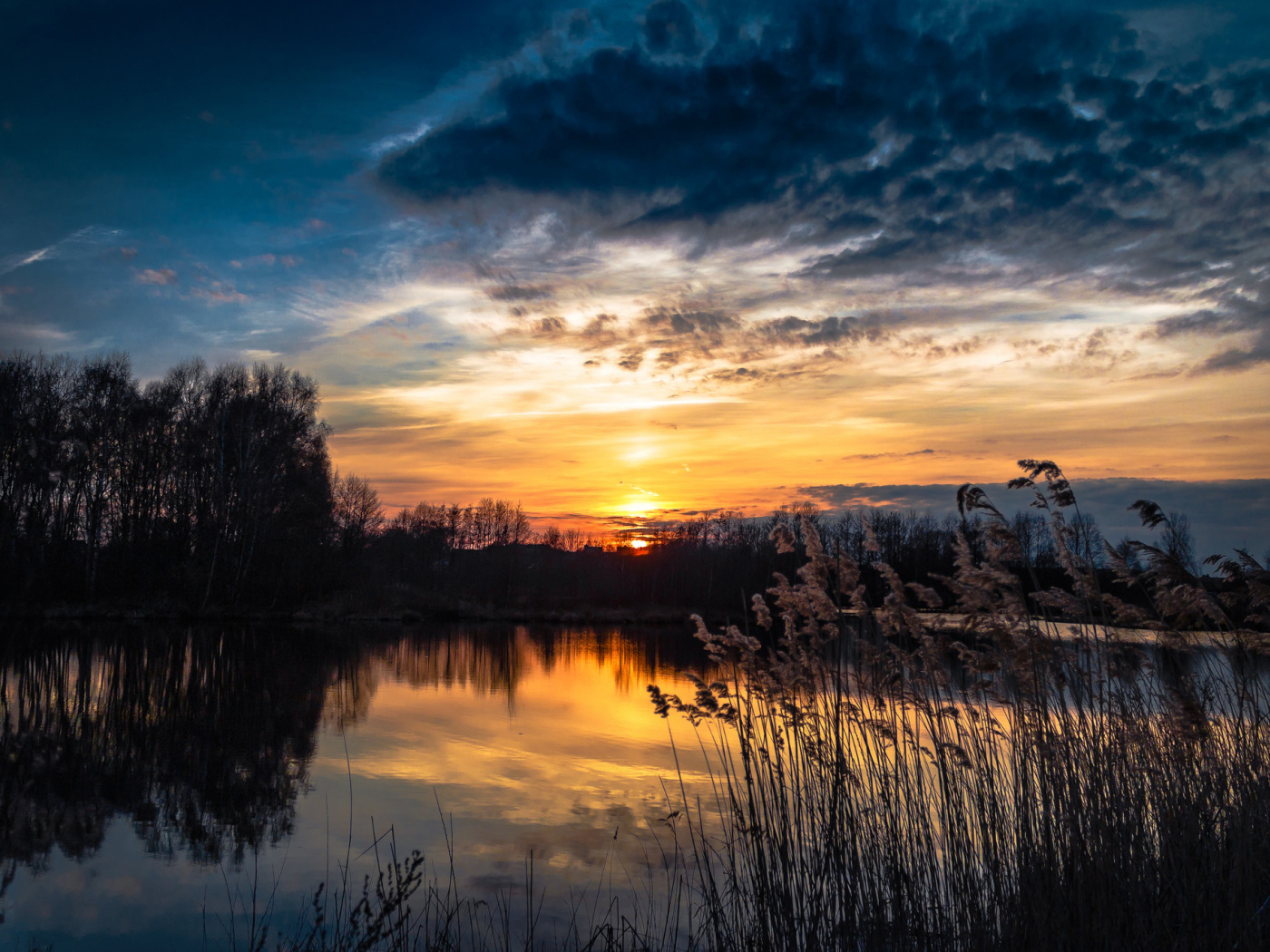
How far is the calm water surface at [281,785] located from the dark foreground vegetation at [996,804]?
4.71ft

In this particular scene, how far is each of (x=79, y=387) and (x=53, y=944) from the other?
3960 centimetres

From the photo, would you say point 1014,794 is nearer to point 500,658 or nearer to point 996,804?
point 996,804

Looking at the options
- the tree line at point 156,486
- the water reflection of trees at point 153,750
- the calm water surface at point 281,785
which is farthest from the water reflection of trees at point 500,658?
the tree line at point 156,486

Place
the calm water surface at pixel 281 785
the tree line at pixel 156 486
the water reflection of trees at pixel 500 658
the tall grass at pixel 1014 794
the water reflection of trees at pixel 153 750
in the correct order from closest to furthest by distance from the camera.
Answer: the tall grass at pixel 1014 794
the calm water surface at pixel 281 785
the water reflection of trees at pixel 153 750
the water reflection of trees at pixel 500 658
the tree line at pixel 156 486

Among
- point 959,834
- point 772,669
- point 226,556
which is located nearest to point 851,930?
point 959,834

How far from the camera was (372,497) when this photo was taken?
226ft

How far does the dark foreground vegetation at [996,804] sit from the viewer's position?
4117 millimetres

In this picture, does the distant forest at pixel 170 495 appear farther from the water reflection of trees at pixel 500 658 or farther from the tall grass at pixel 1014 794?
the tall grass at pixel 1014 794

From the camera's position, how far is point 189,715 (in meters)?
14.2

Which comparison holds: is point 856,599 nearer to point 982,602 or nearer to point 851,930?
point 982,602

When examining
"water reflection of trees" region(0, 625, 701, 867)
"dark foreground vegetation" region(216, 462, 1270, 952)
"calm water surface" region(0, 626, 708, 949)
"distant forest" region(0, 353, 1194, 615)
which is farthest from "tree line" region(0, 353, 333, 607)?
"dark foreground vegetation" region(216, 462, 1270, 952)

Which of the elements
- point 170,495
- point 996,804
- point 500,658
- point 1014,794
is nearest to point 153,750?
point 996,804

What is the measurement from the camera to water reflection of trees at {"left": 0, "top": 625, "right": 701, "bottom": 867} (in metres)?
8.39

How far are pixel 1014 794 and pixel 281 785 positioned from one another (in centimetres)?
898
